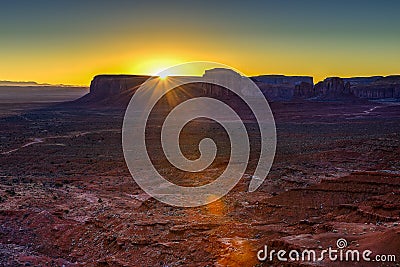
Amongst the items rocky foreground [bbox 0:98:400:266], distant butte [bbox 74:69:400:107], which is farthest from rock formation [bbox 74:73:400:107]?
rocky foreground [bbox 0:98:400:266]

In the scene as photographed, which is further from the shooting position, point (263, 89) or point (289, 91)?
point (289, 91)

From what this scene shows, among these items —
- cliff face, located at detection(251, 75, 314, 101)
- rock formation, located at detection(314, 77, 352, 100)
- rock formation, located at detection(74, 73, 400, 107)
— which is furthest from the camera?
cliff face, located at detection(251, 75, 314, 101)

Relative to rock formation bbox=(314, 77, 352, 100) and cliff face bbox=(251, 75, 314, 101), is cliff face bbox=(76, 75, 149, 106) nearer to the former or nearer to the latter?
cliff face bbox=(251, 75, 314, 101)

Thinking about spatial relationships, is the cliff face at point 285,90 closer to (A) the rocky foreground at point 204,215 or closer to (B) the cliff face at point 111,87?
(B) the cliff face at point 111,87

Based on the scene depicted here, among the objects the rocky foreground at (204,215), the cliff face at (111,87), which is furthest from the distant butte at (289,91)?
the rocky foreground at (204,215)

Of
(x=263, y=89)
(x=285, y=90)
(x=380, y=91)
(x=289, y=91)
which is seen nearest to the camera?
(x=380, y=91)

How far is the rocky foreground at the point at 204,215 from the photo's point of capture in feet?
38.4

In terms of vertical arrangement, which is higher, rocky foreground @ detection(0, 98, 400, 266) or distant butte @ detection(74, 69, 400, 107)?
distant butte @ detection(74, 69, 400, 107)

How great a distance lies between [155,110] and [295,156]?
61.3m

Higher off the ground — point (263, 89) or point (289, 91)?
point (263, 89)

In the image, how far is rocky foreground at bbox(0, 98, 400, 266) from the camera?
1171 cm

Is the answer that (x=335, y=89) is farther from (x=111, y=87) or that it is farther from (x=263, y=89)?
(x=111, y=87)

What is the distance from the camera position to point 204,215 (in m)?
16.2

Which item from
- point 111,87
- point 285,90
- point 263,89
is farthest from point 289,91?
point 111,87
